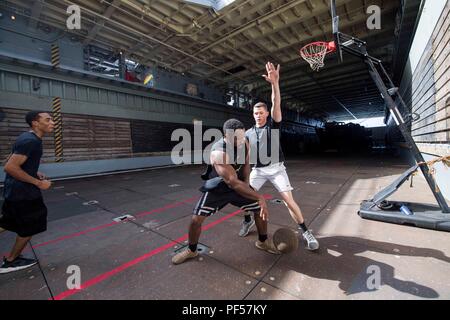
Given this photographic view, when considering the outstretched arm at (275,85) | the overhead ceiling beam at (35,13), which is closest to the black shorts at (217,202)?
the outstretched arm at (275,85)

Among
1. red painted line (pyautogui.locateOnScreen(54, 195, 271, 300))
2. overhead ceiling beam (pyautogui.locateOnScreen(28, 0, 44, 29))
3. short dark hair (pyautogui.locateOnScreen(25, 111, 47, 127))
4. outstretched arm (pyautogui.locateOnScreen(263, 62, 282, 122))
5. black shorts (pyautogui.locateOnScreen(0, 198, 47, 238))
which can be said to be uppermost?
overhead ceiling beam (pyautogui.locateOnScreen(28, 0, 44, 29))

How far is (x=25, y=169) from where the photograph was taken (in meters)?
2.16

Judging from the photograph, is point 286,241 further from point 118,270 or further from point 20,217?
point 20,217

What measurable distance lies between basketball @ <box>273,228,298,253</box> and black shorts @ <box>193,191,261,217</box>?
42cm

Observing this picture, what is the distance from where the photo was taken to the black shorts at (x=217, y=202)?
7.39 feet

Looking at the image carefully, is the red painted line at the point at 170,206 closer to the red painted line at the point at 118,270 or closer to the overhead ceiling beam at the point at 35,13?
the red painted line at the point at 118,270

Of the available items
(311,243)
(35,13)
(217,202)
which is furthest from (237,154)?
(35,13)

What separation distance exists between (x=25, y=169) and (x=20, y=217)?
0.51 meters

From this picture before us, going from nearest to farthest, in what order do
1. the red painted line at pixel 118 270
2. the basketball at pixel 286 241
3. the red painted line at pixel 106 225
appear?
1. the red painted line at pixel 118 270
2. the basketball at pixel 286 241
3. the red painted line at pixel 106 225

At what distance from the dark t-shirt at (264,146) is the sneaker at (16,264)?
9.49 ft

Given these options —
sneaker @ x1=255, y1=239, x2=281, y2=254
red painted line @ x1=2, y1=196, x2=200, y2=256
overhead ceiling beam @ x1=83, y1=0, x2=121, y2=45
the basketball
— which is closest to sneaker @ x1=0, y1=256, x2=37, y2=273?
red painted line @ x1=2, y1=196, x2=200, y2=256

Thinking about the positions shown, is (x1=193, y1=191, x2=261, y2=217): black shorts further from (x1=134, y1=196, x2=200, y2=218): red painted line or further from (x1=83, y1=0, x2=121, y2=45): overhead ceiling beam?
(x1=83, y1=0, x2=121, y2=45): overhead ceiling beam

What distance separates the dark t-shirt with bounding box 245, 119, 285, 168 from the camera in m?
2.76
